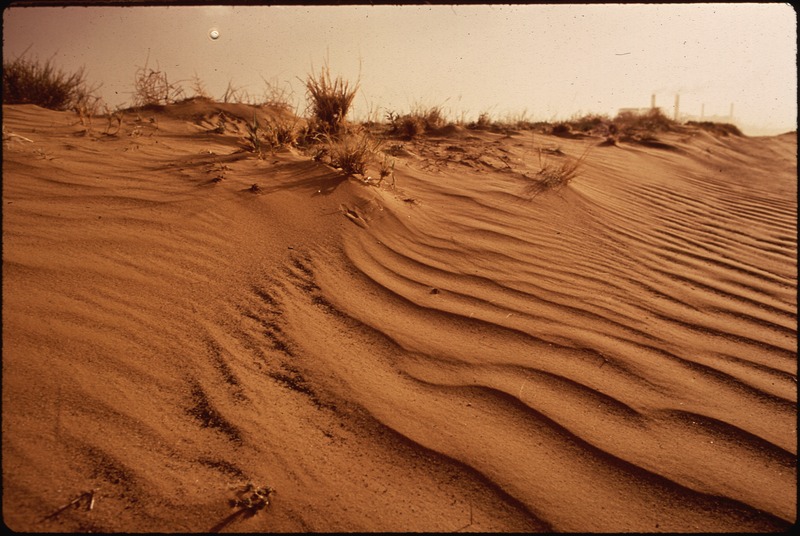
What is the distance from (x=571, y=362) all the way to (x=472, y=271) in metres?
0.72

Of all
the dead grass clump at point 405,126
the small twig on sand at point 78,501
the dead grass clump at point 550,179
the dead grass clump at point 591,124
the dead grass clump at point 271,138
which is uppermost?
the dead grass clump at point 591,124

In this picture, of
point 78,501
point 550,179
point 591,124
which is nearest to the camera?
point 78,501

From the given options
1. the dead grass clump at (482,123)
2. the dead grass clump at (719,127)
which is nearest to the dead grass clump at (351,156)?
the dead grass clump at (482,123)

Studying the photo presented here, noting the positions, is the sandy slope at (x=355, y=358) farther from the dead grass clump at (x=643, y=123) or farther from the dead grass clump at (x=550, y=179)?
the dead grass clump at (x=643, y=123)

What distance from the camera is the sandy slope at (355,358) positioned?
3.90ft

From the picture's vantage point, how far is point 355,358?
1.66 meters

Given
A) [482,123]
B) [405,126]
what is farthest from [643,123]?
[405,126]

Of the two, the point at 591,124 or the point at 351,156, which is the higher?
the point at 591,124

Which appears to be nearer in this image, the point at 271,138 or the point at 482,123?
the point at 271,138

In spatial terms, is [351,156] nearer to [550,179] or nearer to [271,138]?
[271,138]

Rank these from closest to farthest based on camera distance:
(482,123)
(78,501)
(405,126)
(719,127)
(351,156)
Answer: (78,501) → (351,156) → (405,126) → (482,123) → (719,127)

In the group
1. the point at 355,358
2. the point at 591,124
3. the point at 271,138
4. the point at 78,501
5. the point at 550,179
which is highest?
the point at 591,124

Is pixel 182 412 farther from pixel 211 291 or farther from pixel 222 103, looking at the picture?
pixel 222 103

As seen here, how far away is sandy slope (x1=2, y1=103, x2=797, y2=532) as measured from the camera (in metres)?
1.19
